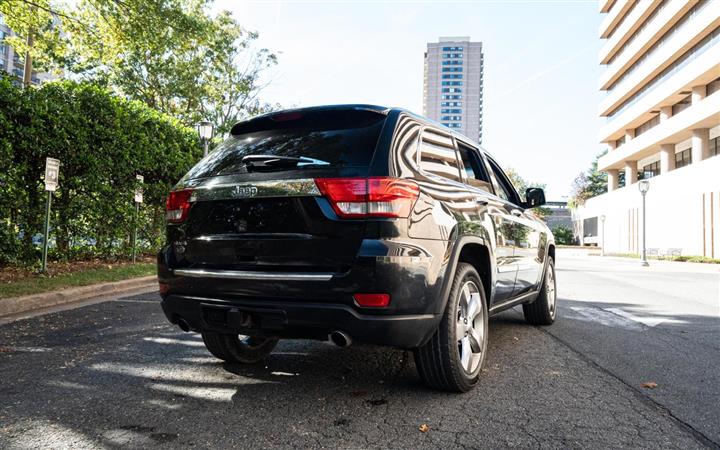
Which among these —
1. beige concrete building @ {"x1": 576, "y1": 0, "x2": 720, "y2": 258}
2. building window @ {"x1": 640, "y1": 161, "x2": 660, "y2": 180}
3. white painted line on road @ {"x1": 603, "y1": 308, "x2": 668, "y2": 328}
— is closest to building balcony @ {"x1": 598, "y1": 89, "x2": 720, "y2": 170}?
beige concrete building @ {"x1": 576, "y1": 0, "x2": 720, "y2": 258}

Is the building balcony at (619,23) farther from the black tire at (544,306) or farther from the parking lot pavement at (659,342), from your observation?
the black tire at (544,306)

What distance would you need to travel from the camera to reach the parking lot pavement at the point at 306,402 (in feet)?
8.23

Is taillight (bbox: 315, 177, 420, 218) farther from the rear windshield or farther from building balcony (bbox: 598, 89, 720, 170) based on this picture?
building balcony (bbox: 598, 89, 720, 170)

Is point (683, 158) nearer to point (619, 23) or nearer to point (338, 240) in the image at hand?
point (619, 23)

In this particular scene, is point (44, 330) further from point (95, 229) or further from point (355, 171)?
point (95, 229)

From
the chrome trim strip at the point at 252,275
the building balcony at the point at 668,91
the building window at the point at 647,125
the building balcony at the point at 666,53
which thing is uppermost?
the building balcony at the point at 666,53

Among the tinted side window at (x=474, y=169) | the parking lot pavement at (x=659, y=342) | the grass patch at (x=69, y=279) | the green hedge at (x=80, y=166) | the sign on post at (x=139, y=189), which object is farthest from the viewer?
the sign on post at (x=139, y=189)

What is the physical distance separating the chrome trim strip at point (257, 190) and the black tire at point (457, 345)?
1126 mm

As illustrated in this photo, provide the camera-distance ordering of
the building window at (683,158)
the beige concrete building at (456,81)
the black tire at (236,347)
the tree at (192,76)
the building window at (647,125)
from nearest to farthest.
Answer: the black tire at (236,347) < the tree at (192,76) < the building window at (683,158) < the building window at (647,125) < the beige concrete building at (456,81)

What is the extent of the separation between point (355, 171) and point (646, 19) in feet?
159

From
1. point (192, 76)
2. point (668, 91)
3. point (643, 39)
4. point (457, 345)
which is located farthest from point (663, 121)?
point (457, 345)

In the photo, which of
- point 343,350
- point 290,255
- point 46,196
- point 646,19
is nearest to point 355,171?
point 290,255

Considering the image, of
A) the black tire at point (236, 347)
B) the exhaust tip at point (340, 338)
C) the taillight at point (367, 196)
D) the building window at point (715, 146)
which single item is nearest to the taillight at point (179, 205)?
the black tire at point (236, 347)

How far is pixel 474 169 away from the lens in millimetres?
4281
